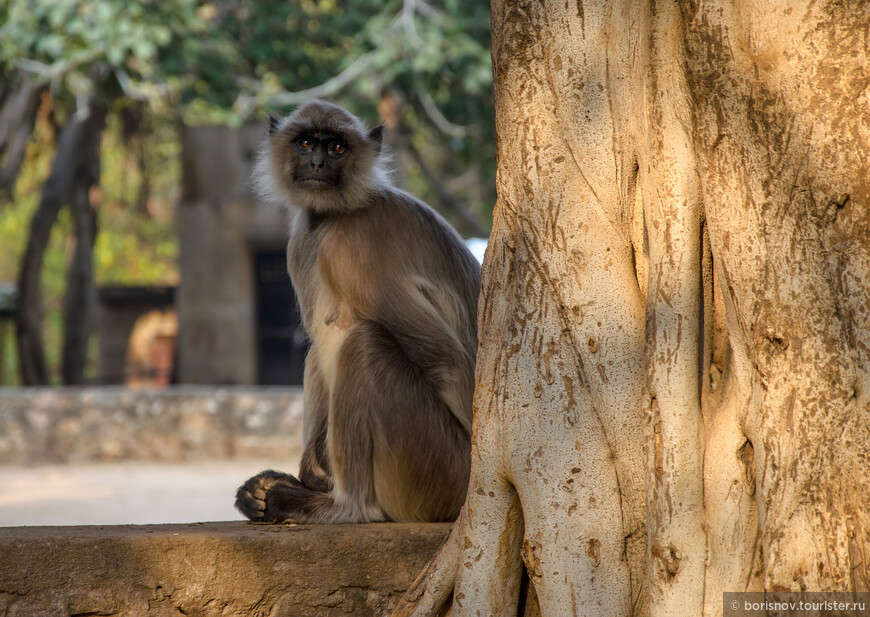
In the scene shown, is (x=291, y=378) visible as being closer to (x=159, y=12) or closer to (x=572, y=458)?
(x=159, y=12)

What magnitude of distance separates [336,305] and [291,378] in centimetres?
953

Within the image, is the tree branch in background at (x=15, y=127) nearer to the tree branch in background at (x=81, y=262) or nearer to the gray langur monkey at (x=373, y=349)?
the tree branch in background at (x=81, y=262)

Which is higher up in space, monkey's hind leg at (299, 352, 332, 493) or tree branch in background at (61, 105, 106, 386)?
tree branch in background at (61, 105, 106, 386)

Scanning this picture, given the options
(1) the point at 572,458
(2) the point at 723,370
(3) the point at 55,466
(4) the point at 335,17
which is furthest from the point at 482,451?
(4) the point at 335,17

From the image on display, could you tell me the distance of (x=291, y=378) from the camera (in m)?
12.7

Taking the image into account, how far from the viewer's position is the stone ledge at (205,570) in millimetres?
2639

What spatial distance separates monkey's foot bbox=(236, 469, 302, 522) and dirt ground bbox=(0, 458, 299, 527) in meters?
3.39

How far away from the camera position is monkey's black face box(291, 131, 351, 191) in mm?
3566

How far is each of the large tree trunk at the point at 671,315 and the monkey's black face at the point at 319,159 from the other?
4.14 feet

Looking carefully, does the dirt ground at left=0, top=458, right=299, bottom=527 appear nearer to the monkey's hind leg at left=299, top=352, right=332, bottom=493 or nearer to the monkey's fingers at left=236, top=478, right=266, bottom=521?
the monkey's hind leg at left=299, top=352, right=332, bottom=493

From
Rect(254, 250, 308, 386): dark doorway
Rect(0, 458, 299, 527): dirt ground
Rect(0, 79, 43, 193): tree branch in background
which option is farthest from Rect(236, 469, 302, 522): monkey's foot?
Rect(254, 250, 308, 386): dark doorway

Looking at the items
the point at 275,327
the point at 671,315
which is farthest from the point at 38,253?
the point at 671,315

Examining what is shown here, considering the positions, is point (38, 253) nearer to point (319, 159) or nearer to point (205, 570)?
point (319, 159)

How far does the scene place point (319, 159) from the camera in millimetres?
3641
